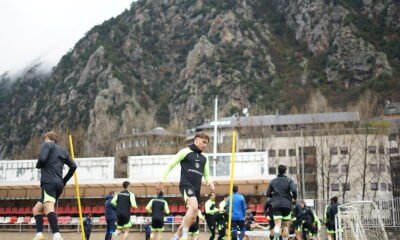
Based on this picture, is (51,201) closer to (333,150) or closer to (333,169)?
(333,150)

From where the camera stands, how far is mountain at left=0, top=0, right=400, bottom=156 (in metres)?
123

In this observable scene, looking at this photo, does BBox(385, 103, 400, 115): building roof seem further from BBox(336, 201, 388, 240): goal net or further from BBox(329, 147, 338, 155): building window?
BBox(336, 201, 388, 240): goal net

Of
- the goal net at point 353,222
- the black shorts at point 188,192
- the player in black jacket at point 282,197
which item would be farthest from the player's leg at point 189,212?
the goal net at point 353,222

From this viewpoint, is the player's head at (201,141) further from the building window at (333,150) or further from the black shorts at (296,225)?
the building window at (333,150)

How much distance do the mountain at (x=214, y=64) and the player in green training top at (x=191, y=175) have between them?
3937 inches

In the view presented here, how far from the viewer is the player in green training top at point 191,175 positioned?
9.09m

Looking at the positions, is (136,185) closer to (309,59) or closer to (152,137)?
(152,137)

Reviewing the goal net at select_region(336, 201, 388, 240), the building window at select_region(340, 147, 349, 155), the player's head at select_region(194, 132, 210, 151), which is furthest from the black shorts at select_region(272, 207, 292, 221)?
the building window at select_region(340, 147, 349, 155)

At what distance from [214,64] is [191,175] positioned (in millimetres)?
122404

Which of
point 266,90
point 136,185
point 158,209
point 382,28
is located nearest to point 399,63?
point 382,28

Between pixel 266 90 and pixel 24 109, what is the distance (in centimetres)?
7652

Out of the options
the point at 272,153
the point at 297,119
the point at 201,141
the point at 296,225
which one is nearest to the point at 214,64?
the point at 297,119

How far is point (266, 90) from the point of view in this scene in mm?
125938

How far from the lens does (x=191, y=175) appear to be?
956 cm
